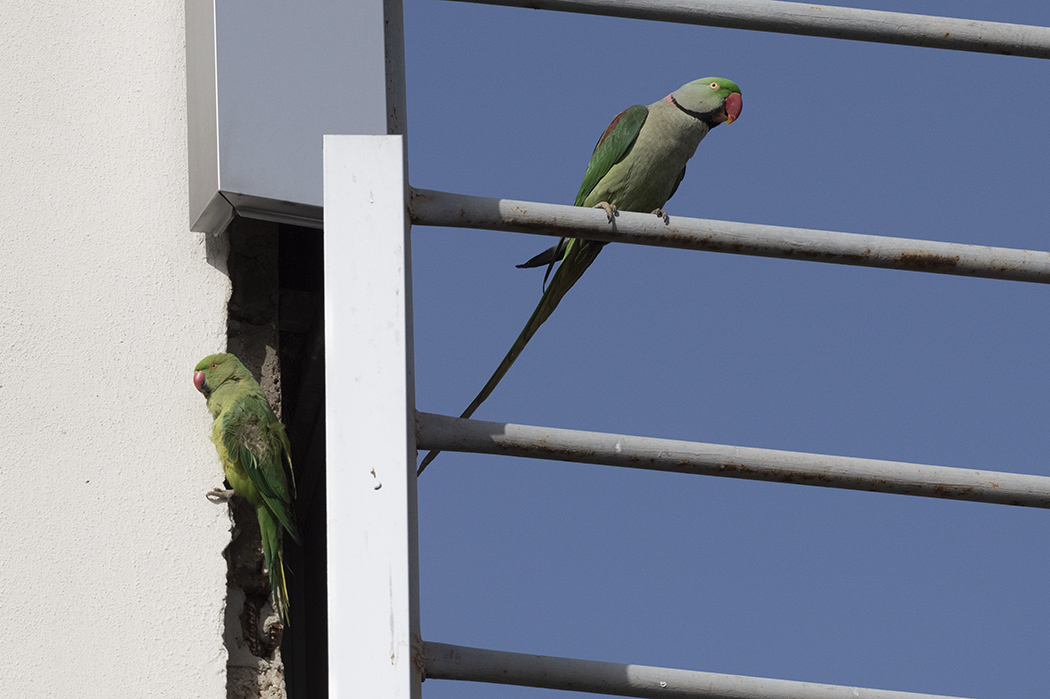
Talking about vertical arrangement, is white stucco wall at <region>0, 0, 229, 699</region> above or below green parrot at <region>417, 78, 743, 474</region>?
below

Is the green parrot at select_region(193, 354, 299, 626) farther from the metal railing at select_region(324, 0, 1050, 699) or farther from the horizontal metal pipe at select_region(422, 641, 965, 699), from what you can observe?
the horizontal metal pipe at select_region(422, 641, 965, 699)

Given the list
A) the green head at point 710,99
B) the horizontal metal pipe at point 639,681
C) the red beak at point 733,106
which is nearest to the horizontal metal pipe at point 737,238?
the horizontal metal pipe at point 639,681

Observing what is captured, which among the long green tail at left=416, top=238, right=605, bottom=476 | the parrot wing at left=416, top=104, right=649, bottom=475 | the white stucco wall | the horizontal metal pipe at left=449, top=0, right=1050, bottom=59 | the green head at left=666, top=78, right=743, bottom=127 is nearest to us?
the horizontal metal pipe at left=449, top=0, right=1050, bottom=59

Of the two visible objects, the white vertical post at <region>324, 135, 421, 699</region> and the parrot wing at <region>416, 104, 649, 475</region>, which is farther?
the parrot wing at <region>416, 104, 649, 475</region>

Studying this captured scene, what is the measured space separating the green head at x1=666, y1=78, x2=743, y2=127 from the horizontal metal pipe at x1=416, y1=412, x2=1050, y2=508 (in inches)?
114

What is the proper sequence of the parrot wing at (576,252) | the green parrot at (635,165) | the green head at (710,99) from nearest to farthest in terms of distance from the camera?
1. the parrot wing at (576,252)
2. the green parrot at (635,165)
3. the green head at (710,99)

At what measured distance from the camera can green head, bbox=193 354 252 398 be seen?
9.46 ft

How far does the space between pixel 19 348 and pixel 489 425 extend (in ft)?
4.98

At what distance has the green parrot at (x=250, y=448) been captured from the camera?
9.39 feet

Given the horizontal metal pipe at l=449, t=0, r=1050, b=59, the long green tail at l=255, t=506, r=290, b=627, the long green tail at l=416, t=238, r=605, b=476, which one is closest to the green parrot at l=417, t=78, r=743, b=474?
the long green tail at l=416, t=238, r=605, b=476

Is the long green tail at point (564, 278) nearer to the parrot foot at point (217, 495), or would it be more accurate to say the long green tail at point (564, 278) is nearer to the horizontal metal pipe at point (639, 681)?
the parrot foot at point (217, 495)

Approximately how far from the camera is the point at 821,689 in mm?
1734

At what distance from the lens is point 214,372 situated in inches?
114

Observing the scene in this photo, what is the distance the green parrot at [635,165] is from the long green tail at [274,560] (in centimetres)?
127
